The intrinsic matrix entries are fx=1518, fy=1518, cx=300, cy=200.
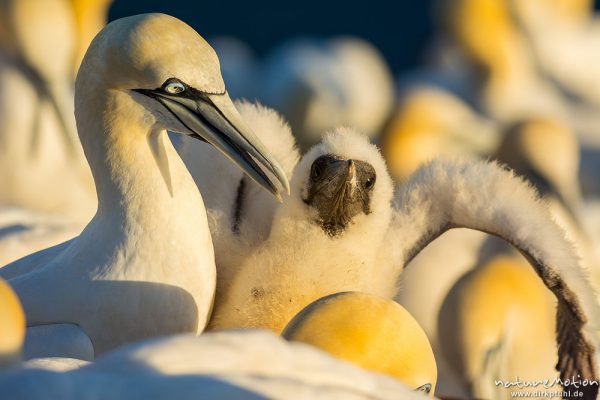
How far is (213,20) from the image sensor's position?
1505 centimetres

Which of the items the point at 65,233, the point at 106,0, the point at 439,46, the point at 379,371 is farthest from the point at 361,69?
the point at 379,371

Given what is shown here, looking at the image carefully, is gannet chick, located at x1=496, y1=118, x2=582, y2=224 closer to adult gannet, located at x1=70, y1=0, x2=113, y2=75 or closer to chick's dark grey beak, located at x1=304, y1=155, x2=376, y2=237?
adult gannet, located at x1=70, y1=0, x2=113, y2=75

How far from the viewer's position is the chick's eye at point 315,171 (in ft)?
12.3

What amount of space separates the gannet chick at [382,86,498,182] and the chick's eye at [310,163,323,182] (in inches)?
128

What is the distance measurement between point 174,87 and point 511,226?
969 mm

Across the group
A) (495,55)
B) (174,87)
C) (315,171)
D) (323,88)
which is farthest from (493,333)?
(495,55)

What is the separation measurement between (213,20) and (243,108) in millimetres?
10996

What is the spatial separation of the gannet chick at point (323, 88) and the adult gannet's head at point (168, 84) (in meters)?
6.07

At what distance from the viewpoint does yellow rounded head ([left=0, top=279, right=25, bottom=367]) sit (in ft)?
9.07

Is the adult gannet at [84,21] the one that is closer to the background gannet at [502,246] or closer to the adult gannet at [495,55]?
the background gannet at [502,246]

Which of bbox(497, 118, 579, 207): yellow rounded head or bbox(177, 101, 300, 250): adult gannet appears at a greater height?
bbox(497, 118, 579, 207): yellow rounded head

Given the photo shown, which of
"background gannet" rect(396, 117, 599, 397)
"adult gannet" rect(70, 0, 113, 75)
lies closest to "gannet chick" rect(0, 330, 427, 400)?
"background gannet" rect(396, 117, 599, 397)

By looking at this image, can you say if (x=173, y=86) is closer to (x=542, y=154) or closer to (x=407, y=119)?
(x=542, y=154)

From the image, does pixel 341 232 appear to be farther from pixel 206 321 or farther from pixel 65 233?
pixel 65 233
